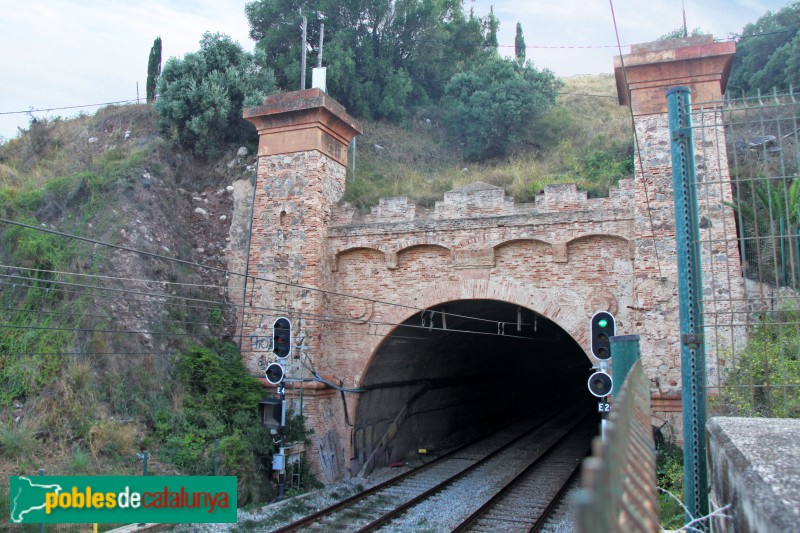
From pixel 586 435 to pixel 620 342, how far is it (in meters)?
15.7

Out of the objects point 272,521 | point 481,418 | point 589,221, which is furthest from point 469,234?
point 481,418

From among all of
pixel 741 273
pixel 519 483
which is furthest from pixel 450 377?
pixel 741 273

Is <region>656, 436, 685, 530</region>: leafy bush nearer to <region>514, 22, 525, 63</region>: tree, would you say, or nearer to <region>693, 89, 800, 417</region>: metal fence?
<region>693, 89, 800, 417</region>: metal fence

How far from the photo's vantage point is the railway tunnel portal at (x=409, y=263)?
448 inches

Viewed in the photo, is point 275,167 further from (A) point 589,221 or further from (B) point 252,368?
(A) point 589,221

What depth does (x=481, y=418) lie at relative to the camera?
21.6 m

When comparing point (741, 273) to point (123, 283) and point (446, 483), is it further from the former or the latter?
point (123, 283)

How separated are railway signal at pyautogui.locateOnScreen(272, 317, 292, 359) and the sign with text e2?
2591mm

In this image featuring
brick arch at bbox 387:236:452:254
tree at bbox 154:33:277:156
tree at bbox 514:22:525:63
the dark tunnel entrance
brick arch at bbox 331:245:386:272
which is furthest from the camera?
tree at bbox 514:22:525:63

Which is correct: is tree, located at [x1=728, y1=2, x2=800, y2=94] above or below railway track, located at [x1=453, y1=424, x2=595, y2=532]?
→ above

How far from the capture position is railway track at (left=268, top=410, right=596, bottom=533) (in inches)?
419

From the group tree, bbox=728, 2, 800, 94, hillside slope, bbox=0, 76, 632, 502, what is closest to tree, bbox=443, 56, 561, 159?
hillside slope, bbox=0, 76, 632, 502

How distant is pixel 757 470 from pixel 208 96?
15840mm

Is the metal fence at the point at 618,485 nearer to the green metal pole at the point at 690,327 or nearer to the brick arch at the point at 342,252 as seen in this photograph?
the green metal pole at the point at 690,327
